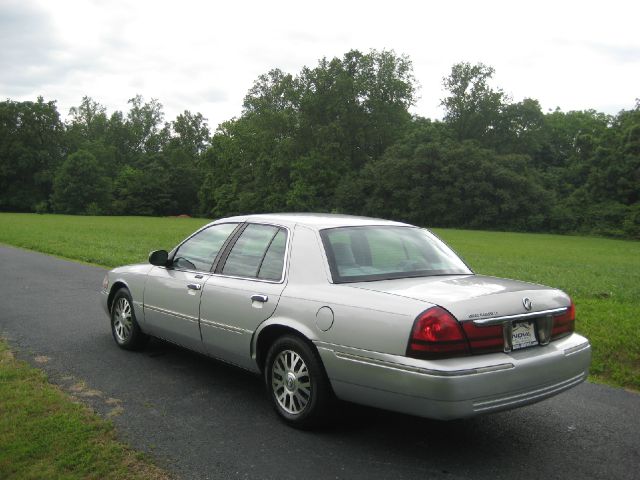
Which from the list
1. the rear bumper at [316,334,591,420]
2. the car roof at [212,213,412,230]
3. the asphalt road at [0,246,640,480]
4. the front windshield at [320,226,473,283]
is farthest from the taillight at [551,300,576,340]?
the car roof at [212,213,412,230]

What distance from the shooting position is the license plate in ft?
13.4

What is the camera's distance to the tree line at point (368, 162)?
5828 cm

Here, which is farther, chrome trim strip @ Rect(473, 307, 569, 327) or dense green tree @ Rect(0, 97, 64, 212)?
dense green tree @ Rect(0, 97, 64, 212)

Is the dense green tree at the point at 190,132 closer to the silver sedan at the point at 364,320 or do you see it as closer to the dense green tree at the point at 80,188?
the dense green tree at the point at 80,188

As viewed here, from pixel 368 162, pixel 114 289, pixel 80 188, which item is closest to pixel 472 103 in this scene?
pixel 368 162

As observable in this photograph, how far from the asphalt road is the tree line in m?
51.6

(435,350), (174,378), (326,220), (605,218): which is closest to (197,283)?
(174,378)

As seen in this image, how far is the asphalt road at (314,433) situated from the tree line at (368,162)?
51649 millimetres

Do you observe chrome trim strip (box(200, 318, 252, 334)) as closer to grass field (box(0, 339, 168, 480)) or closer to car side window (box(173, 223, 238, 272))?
car side window (box(173, 223, 238, 272))

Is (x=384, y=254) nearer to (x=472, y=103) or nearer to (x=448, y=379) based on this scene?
Result: (x=448, y=379)

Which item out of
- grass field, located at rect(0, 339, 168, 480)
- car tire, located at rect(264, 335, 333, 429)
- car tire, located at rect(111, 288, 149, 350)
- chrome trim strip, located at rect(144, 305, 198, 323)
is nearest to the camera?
grass field, located at rect(0, 339, 168, 480)

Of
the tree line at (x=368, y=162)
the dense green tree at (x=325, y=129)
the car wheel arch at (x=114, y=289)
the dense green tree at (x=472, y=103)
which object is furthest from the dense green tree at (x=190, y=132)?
the car wheel arch at (x=114, y=289)

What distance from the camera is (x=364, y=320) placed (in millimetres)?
4055

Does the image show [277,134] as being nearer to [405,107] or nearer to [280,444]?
[405,107]
